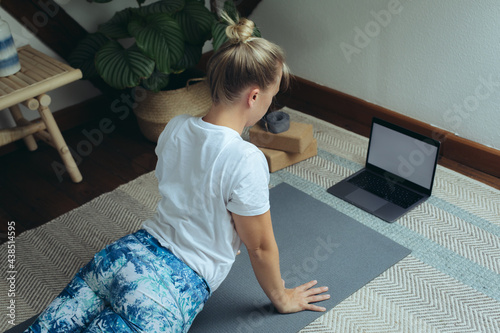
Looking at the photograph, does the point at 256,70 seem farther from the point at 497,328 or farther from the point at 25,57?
the point at 25,57

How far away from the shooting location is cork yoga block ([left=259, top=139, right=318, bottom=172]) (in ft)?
7.94

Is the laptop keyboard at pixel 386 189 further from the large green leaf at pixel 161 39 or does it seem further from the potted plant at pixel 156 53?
the large green leaf at pixel 161 39

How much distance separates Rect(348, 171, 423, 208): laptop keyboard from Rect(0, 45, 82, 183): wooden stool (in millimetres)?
1347

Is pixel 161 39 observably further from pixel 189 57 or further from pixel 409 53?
pixel 409 53

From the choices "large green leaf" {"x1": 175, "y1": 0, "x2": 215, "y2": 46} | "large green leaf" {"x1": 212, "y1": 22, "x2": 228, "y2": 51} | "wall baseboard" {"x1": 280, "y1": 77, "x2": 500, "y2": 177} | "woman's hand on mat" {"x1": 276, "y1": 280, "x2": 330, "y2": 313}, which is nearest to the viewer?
"woman's hand on mat" {"x1": 276, "y1": 280, "x2": 330, "y2": 313}

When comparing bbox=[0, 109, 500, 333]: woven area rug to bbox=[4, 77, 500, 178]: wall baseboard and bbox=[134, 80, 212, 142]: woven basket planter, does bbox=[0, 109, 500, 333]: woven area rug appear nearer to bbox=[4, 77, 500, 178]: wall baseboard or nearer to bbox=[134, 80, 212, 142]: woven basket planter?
bbox=[4, 77, 500, 178]: wall baseboard

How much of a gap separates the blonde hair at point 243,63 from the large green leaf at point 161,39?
1.10 meters

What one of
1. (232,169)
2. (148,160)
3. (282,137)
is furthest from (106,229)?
(232,169)

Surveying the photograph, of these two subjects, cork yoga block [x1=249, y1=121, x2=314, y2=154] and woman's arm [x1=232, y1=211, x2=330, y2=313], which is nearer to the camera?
woman's arm [x1=232, y1=211, x2=330, y2=313]

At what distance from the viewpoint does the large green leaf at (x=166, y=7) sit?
8.02ft

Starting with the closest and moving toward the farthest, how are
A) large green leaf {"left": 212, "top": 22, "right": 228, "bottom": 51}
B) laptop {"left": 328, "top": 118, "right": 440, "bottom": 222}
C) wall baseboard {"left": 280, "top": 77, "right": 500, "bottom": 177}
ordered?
1. laptop {"left": 328, "top": 118, "right": 440, "bottom": 222}
2. wall baseboard {"left": 280, "top": 77, "right": 500, "bottom": 177}
3. large green leaf {"left": 212, "top": 22, "right": 228, "bottom": 51}

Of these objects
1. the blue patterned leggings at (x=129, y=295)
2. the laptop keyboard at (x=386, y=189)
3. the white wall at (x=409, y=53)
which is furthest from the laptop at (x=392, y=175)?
the blue patterned leggings at (x=129, y=295)


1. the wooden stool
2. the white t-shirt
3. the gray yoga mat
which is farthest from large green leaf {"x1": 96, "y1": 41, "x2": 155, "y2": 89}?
the white t-shirt

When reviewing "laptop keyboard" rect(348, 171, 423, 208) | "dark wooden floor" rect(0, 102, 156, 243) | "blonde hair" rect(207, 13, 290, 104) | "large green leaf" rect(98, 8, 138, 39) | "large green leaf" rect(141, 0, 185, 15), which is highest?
"blonde hair" rect(207, 13, 290, 104)
